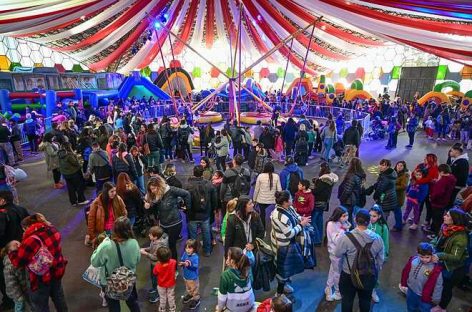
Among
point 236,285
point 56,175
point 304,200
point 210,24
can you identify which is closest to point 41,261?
point 236,285

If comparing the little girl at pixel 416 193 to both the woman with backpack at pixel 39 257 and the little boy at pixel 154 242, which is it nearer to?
the little boy at pixel 154 242

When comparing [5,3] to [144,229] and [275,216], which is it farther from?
[275,216]

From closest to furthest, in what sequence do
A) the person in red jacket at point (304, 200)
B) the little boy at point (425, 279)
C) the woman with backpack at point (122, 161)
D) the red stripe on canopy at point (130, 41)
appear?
the little boy at point (425, 279) < the person in red jacket at point (304, 200) < the woman with backpack at point (122, 161) < the red stripe on canopy at point (130, 41)

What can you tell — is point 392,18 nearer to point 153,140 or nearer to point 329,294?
point 153,140

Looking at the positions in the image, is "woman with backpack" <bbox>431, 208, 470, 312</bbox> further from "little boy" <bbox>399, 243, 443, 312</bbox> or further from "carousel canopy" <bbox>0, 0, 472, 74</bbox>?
"carousel canopy" <bbox>0, 0, 472, 74</bbox>

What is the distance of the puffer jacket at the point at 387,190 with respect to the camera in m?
4.06

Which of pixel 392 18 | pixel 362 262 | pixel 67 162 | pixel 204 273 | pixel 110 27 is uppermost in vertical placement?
pixel 110 27

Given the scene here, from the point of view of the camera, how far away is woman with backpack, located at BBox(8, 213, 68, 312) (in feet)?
7.91

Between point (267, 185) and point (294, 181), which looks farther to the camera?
point (294, 181)

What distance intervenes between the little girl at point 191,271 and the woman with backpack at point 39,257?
3.63 ft

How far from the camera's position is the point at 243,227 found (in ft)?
9.71

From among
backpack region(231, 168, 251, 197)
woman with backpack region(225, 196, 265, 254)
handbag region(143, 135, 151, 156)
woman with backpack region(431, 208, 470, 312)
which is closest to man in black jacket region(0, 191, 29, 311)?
woman with backpack region(225, 196, 265, 254)

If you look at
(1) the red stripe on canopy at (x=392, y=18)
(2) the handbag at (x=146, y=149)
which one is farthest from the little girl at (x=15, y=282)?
(1) the red stripe on canopy at (x=392, y=18)

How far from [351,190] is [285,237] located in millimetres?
1555
